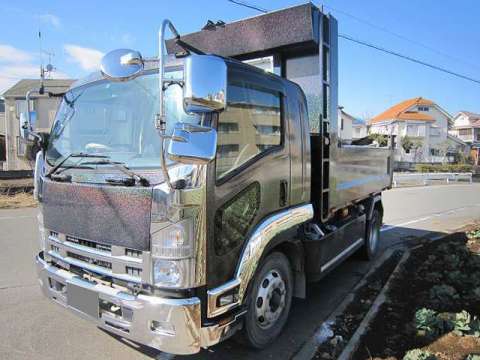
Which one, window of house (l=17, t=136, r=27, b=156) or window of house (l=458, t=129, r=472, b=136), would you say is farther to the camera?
window of house (l=458, t=129, r=472, b=136)

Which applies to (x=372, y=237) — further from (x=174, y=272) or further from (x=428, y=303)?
(x=174, y=272)

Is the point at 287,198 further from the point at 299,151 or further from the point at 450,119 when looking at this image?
the point at 450,119

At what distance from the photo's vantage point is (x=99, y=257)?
279 cm

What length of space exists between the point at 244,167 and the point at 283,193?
705 millimetres

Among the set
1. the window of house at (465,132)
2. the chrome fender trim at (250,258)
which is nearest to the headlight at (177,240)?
the chrome fender trim at (250,258)

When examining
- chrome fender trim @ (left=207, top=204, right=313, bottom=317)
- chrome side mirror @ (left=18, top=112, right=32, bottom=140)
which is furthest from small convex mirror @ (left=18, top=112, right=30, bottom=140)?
chrome fender trim @ (left=207, top=204, right=313, bottom=317)

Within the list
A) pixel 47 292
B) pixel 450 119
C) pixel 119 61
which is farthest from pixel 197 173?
pixel 450 119

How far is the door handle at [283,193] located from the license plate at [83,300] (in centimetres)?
174

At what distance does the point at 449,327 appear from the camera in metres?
3.50

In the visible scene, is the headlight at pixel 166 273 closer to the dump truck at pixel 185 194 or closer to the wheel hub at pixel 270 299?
the dump truck at pixel 185 194

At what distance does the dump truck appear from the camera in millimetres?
2471

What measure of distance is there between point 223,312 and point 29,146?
2.63 metres

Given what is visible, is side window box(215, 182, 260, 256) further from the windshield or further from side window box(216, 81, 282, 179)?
the windshield

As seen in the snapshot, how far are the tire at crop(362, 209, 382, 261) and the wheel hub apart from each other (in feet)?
10.5
